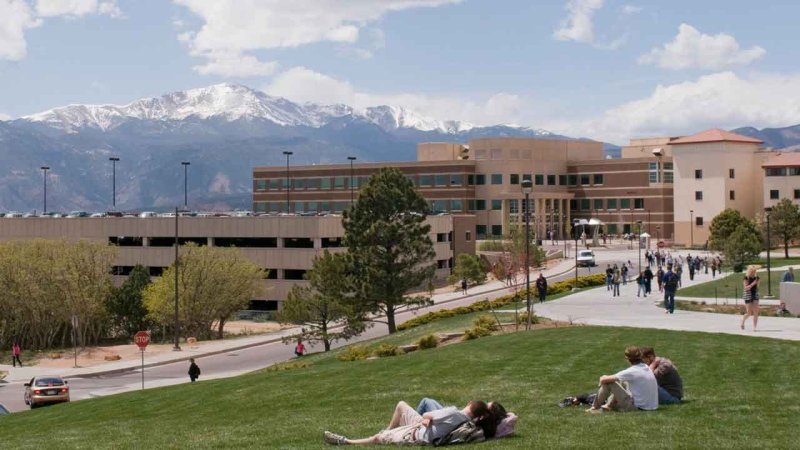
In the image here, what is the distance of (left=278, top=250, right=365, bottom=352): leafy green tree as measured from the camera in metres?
57.3

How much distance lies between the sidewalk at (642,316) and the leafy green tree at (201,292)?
2923 centimetres

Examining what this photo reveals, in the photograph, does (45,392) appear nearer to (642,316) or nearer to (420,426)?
(642,316)

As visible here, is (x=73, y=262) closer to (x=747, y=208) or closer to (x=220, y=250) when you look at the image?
(x=220, y=250)

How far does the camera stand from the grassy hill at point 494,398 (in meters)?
15.9

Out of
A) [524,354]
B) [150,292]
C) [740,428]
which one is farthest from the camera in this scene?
[150,292]

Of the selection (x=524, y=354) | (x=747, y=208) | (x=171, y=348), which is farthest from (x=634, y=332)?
(x=747, y=208)

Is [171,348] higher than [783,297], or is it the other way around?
[783,297]

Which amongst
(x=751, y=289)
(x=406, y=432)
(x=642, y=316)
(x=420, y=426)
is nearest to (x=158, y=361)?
(x=642, y=316)

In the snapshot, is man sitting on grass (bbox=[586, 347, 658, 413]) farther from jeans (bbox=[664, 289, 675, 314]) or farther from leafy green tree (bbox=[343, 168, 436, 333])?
leafy green tree (bbox=[343, 168, 436, 333])

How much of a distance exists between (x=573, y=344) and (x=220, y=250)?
56.7m

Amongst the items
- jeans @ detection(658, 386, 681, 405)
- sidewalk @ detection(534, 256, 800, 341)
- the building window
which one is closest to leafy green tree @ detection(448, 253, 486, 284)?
sidewalk @ detection(534, 256, 800, 341)

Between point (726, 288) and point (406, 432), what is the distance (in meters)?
47.7

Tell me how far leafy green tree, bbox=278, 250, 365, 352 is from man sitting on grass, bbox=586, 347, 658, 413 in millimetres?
39140

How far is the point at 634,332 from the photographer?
30953 mm
